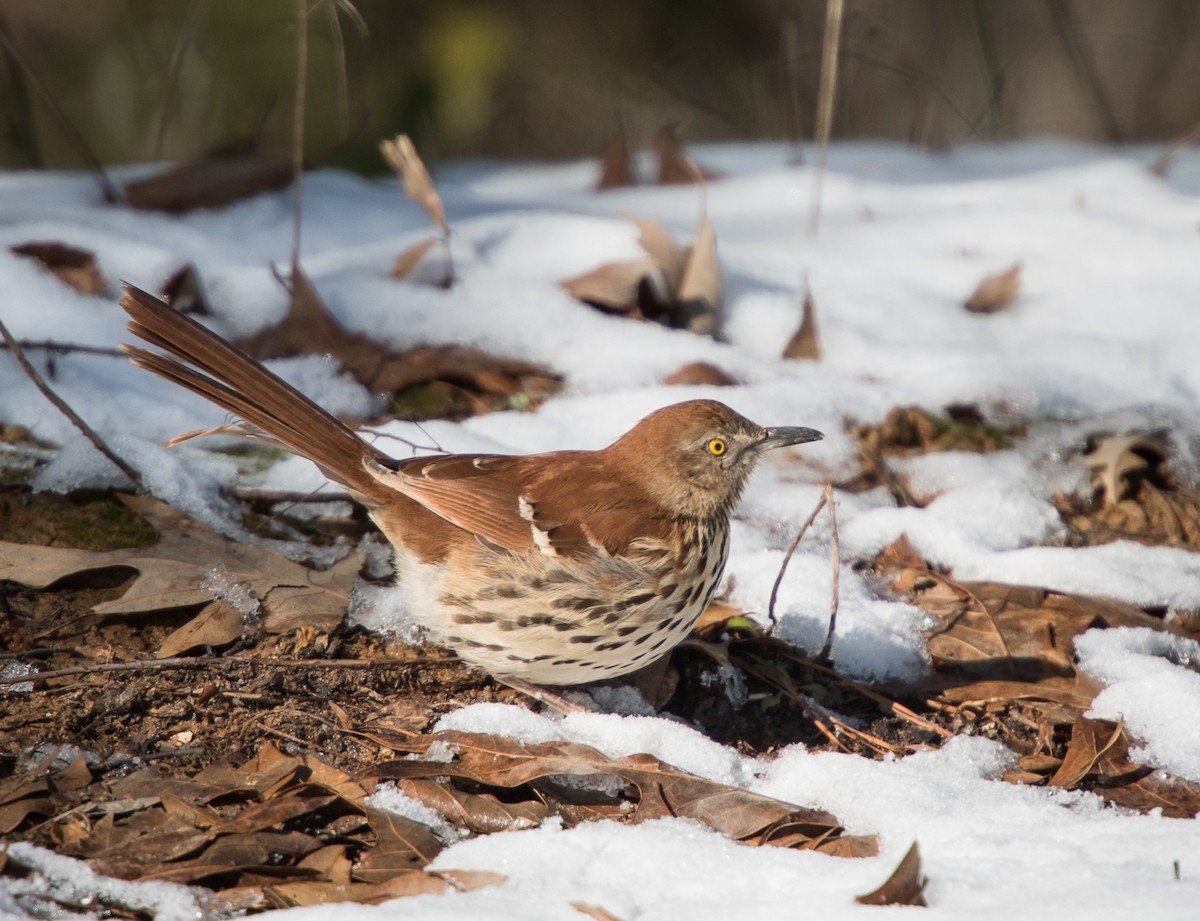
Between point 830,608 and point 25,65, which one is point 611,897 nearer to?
point 830,608

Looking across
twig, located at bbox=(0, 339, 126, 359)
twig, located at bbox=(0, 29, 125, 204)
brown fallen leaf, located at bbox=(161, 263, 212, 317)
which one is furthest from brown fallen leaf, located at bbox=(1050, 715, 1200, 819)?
twig, located at bbox=(0, 29, 125, 204)

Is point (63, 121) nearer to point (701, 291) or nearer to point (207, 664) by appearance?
point (701, 291)

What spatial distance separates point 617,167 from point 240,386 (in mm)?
3708

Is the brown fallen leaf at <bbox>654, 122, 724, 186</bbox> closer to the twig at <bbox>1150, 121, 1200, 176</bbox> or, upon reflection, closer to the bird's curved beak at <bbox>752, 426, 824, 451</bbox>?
the twig at <bbox>1150, 121, 1200, 176</bbox>

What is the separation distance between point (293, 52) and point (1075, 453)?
19.4 feet

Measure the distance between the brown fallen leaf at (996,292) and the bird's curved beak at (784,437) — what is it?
2.16 meters

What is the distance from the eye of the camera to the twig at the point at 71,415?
11.1 ft

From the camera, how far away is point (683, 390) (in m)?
4.36

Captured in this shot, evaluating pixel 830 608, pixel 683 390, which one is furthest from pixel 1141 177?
pixel 830 608

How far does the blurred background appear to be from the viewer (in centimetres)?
744

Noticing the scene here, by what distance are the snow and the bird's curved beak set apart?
1.49ft

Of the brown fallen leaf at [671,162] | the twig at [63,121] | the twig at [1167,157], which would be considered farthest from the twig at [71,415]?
the twig at [1167,157]

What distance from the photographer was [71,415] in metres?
3.41

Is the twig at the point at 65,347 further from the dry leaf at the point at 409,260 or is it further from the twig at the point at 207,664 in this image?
the twig at the point at 207,664
